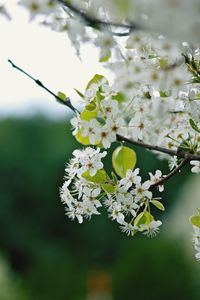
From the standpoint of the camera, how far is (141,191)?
1148 mm

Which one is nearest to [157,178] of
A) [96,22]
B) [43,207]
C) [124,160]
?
[124,160]

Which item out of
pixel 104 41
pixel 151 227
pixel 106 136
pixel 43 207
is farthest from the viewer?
pixel 43 207

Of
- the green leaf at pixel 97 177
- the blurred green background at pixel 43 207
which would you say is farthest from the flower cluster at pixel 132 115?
the blurred green background at pixel 43 207

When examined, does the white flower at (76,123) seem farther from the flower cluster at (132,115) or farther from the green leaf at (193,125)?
the green leaf at (193,125)

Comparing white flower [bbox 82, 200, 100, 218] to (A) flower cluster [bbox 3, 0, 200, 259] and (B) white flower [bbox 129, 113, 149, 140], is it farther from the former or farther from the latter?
(B) white flower [bbox 129, 113, 149, 140]

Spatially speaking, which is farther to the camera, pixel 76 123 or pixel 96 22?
pixel 76 123

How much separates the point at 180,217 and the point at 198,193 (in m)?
0.47

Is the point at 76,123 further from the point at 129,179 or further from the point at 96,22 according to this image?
the point at 96,22

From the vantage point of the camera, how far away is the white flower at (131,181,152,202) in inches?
44.9

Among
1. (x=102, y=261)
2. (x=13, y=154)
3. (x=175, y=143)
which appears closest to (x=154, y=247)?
(x=175, y=143)

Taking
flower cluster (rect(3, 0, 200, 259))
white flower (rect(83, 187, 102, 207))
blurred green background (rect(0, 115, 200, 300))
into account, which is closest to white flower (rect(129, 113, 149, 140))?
flower cluster (rect(3, 0, 200, 259))

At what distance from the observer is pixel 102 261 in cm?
1462

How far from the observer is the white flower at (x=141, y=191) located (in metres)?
1.14

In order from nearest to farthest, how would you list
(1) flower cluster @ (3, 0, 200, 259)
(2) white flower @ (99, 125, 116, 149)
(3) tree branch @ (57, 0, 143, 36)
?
(3) tree branch @ (57, 0, 143, 36)
(1) flower cluster @ (3, 0, 200, 259)
(2) white flower @ (99, 125, 116, 149)
